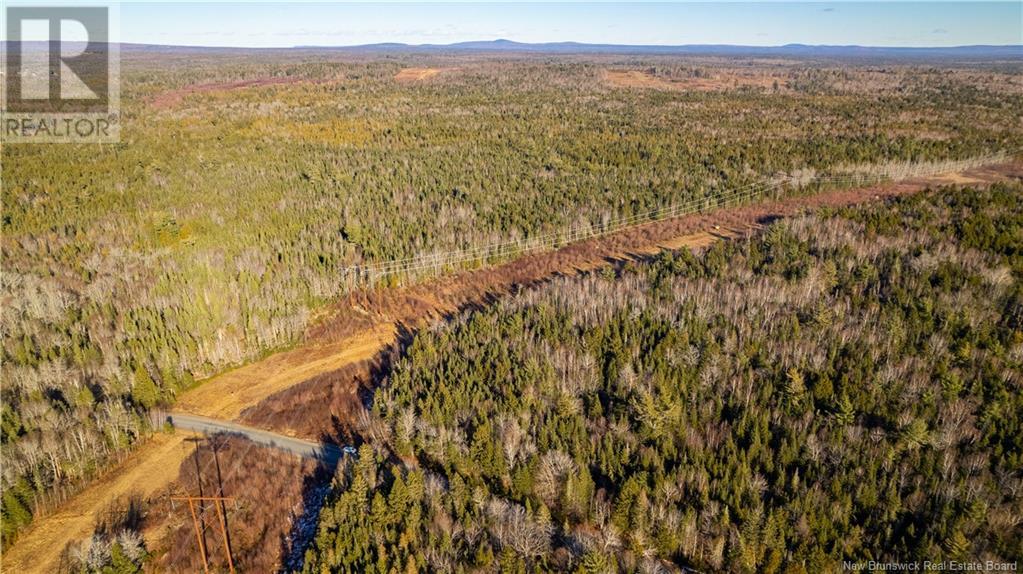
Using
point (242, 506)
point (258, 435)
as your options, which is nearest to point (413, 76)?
point (258, 435)

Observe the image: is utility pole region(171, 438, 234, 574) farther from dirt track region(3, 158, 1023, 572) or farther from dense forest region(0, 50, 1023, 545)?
dense forest region(0, 50, 1023, 545)

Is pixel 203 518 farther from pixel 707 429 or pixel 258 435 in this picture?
pixel 707 429

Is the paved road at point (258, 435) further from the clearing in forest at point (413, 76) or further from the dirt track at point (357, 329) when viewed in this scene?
the clearing in forest at point (413, 76)

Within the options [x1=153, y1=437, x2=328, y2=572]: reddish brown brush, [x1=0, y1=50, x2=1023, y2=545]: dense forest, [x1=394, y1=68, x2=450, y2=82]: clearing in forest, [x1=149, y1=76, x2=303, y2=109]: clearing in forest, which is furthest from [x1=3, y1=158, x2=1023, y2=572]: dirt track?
[x1=394, y1=68, x2=450, y2=82]: clearing in forest

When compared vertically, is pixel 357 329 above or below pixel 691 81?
below

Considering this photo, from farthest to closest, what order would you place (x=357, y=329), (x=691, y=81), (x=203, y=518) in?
(x=691, y=81) → (x=357, y=329) → (x=203, y=518)

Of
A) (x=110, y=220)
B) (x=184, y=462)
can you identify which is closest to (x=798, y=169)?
(x=184, y=462)

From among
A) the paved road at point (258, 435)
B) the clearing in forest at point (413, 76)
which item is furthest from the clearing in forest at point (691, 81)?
the paved road at point (258, 435)
